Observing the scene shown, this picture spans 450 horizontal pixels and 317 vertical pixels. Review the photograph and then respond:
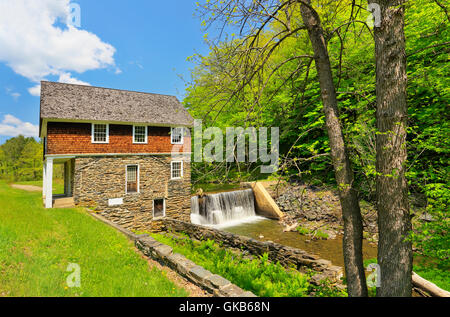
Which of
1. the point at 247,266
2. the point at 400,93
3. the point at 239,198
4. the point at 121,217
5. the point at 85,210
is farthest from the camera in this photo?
the point at 239,198

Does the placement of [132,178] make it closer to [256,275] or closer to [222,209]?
[222,209]

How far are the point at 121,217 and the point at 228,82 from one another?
13.6 m

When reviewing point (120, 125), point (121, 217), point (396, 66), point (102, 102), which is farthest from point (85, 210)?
point (396, 66)

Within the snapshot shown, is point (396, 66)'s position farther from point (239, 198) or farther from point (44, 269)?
point (239, 198)

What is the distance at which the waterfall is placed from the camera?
59.0ft

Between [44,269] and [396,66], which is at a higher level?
[396,66]

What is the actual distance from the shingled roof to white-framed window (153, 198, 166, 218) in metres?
6.01

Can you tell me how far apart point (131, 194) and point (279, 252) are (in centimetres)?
1113

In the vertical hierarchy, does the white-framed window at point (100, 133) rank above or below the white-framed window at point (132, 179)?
above

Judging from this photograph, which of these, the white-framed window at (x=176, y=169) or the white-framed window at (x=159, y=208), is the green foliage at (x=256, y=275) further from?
the white-framed window at (x=176, y=169)

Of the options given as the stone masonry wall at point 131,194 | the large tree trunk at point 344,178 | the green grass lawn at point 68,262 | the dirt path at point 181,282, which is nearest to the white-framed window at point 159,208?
the stone masonry wall at point 131,194

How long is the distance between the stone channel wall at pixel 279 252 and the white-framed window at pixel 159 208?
4.59 metres

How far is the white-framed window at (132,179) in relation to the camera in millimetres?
15789
